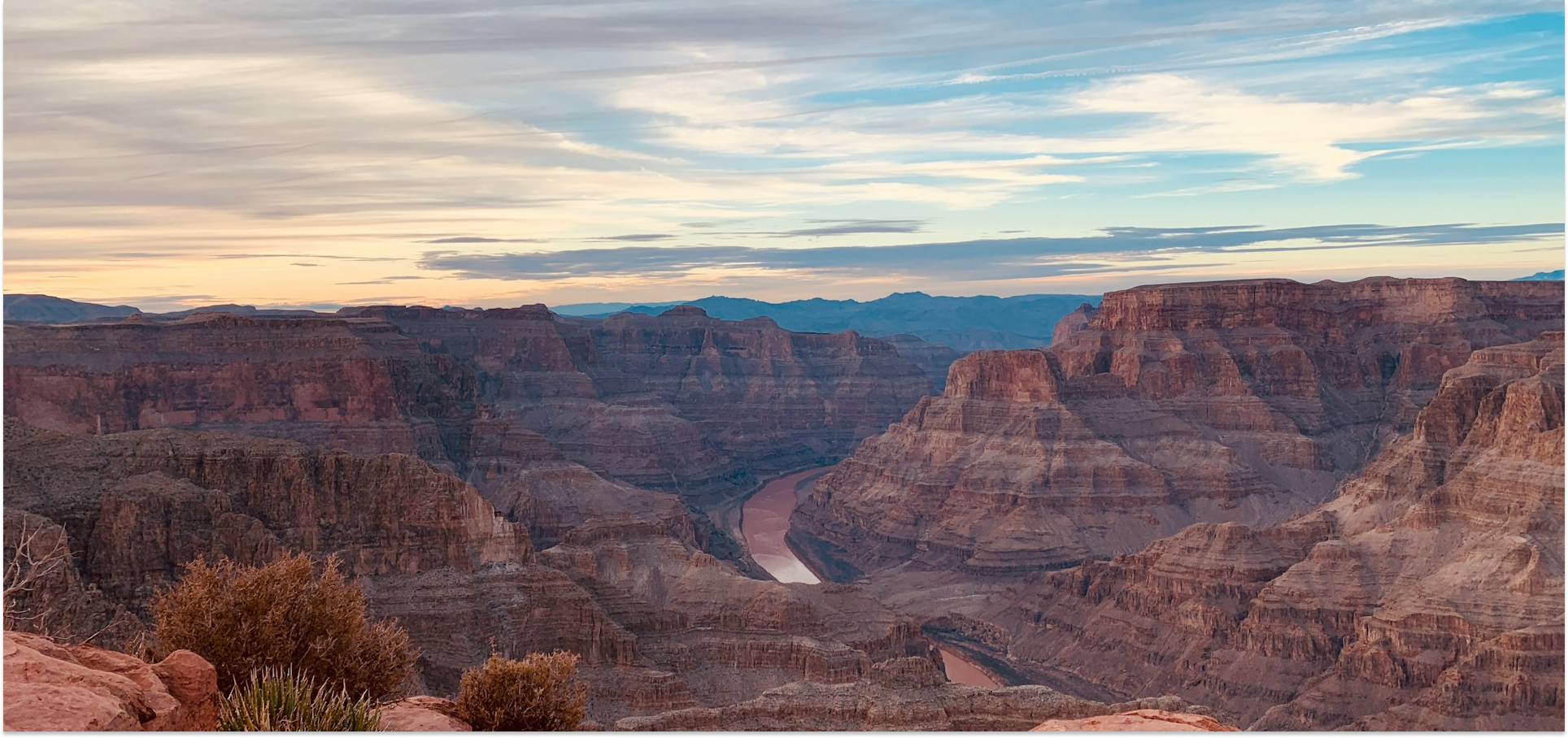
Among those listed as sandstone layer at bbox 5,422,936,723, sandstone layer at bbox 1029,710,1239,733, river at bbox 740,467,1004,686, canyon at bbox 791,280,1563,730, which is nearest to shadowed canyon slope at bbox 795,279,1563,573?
canyon at bbox 791,280,1563,730

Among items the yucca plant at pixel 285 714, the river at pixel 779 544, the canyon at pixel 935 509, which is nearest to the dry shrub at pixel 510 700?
the yucca plant at pixel 285 714

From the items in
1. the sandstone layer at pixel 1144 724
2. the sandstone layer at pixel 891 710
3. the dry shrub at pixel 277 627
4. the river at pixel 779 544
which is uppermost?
the dry shrub at pixel 277 627

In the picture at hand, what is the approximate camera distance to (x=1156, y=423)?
489 feet

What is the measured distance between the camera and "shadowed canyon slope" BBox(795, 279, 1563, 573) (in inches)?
5305

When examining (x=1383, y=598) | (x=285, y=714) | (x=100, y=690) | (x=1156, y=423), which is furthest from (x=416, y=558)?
(x=1156, y=423)

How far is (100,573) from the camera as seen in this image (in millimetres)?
56406

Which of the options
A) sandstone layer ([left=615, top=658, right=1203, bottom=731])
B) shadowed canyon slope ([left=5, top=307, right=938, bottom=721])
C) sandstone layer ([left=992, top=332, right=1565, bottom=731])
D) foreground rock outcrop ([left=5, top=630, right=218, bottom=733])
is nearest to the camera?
foreground rock outcrop ([left=5, top=630, right=218, bottom=733])

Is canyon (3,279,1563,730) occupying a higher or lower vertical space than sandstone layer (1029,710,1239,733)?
lower

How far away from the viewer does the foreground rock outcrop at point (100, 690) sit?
18656mm

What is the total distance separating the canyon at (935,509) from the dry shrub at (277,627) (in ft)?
63.1

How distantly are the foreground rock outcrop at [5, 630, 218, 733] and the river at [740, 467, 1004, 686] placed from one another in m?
75.2

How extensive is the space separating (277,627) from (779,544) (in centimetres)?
13271

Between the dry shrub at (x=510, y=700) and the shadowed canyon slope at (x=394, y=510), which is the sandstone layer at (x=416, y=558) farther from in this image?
the dry shrub at (x=510, y=700)

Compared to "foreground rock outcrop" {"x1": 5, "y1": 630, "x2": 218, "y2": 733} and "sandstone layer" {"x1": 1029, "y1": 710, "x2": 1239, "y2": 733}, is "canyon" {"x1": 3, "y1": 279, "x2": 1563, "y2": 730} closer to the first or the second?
"sandstone layer" {"x1": 1029, "y1": 710, "x2": 1239, "y2": 733}
